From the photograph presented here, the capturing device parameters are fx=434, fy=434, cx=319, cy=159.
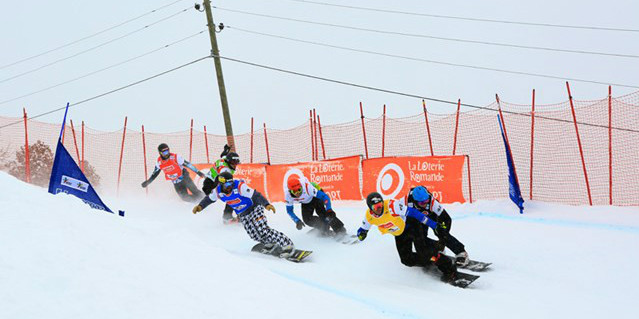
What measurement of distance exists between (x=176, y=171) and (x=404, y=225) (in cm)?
743

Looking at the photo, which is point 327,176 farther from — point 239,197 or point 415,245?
point 415,245

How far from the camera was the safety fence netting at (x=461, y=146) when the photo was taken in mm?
10047

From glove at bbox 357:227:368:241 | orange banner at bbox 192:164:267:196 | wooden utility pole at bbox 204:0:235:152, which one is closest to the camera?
glove at bbox 357:227:368:241

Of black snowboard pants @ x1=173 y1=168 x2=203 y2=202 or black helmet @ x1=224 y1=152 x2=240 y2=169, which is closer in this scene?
black helmet @ x1=224 y1=152 x2=240 y2=169

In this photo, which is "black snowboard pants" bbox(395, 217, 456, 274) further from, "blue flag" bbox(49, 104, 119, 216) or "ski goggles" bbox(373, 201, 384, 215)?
"blue flag" bbox(49, 104, 119, 216)

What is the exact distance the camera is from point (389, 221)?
6.41 meters

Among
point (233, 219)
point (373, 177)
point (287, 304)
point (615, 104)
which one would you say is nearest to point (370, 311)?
point (287, 304)

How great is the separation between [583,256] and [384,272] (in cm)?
307

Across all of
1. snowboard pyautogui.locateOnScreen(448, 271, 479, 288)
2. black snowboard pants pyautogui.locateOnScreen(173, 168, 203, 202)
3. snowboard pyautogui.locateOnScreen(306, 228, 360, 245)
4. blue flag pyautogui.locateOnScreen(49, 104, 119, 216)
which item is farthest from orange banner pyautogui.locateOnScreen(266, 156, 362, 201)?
blue flag pyautogui.locateOnScreen(49, 104, 119, 216)

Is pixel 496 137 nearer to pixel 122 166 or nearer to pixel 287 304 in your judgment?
pixel 287 304

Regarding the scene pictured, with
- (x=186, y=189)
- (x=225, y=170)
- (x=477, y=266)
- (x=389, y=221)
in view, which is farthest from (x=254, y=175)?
(x=477, y=266)

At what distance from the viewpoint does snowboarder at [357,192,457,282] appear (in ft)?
20.7

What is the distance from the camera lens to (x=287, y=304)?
388 centimetres

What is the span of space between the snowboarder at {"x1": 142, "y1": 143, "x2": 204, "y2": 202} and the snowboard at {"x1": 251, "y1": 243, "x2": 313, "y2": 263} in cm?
408
